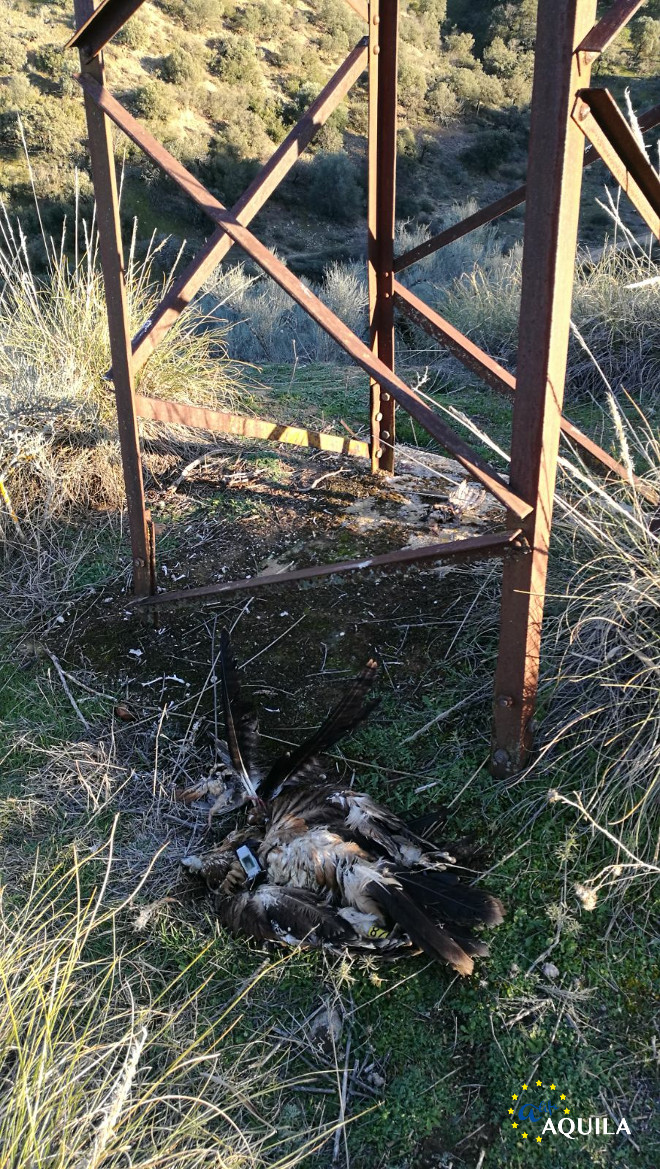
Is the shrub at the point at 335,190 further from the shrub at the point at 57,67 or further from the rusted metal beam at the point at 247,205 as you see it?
the rusted metal beam at the point at 247,205

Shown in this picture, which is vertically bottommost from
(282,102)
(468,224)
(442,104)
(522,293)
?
(522,293)

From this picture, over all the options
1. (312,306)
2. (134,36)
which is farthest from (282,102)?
(312,306)

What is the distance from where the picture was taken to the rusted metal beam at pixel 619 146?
1.85 m

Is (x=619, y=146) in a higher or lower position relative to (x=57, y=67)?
lower

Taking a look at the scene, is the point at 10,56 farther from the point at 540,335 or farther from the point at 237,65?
the point at 540,335

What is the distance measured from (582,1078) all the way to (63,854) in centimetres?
151

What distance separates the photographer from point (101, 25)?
2.68 meters

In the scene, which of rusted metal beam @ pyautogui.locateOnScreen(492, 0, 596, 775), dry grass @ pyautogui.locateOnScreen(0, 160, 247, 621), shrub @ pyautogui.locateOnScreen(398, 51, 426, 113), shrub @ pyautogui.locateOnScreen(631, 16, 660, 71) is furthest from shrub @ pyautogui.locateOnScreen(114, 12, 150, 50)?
rusted metal beam @ pyautogui.locateOnScreen(492, 0, 596, 775)

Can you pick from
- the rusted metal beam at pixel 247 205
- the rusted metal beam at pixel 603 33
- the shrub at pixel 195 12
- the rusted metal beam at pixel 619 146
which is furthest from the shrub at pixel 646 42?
the rusted metal beam at pixel 603 33

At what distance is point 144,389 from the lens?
4.51 meters

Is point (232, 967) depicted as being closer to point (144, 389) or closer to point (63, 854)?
point (63, 854)

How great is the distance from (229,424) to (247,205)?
2.68 feet

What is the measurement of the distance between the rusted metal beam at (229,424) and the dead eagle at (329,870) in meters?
1.27

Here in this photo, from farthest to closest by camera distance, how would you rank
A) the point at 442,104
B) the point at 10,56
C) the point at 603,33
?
the point at 442,104 < the point at 10,56 < the point at 603,33
